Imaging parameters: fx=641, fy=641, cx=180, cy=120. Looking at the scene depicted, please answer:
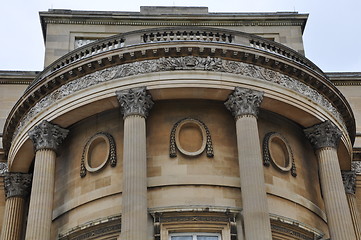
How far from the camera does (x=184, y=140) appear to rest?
27.0m

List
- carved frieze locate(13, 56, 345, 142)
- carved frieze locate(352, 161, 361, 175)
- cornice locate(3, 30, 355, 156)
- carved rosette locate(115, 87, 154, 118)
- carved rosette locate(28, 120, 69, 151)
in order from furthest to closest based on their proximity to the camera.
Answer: carved frieze locate(352, 161, 361, 175) < carved rosette locate(28, 120, 69, 151) < cornice locate(3, 30, 355, 156) < carved frieze locate(13, 56, 345, 142) < carved rosette locate(115, 87, 154, 118)

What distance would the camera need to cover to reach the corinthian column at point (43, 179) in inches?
1002

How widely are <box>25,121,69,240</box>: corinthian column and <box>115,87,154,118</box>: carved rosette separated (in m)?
3.59

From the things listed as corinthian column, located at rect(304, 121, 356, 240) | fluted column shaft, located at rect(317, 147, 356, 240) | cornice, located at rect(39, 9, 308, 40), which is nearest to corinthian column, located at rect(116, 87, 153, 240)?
corinthian column, located at rect(304, 121, 356, 240)

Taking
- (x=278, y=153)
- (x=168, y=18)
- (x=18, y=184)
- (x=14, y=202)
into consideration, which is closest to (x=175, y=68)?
(x=278, y=153)

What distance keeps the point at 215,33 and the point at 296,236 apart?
9255mm

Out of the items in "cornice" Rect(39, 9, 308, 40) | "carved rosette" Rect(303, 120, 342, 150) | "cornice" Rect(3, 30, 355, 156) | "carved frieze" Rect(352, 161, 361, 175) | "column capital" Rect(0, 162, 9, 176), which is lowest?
"carved rosette" Rect(303, 120, 342, 150)

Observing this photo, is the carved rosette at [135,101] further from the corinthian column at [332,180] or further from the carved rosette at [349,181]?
the carved rosette at [349,181]

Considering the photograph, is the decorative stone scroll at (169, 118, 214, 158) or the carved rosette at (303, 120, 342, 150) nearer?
the decorative stone scroll at (169, 118, 214, 158)

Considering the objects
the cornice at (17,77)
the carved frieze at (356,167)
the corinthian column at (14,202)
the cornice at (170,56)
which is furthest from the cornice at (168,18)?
the corinthian column at (14,202)

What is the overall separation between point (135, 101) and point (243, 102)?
4.42 meters

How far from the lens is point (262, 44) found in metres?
28.4

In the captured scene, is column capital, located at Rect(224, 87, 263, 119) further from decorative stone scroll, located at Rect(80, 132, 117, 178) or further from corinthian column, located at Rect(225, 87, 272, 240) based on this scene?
decorative stone scroll, located at Rect(80, 132, 117, 178)

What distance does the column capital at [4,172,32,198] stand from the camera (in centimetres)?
3155
